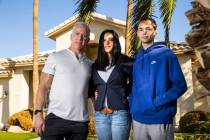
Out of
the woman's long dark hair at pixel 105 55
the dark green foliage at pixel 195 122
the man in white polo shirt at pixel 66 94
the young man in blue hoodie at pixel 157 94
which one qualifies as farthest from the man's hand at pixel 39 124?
the dark green foliage at pixel 195 122

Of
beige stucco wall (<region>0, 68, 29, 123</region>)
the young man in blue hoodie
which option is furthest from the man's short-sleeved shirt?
beige stucco wall (<region>0, 68, 29, 123</region>)

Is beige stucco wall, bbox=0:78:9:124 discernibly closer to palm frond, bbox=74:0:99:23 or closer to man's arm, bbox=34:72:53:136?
palm frond, bbox=74:0:99:23

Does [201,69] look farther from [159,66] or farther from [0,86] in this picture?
[0,86]

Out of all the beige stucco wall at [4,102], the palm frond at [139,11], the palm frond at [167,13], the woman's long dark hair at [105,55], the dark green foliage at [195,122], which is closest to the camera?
the woman's long dark hair at [105,55]

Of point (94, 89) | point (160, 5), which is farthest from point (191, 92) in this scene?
point (94, 89)

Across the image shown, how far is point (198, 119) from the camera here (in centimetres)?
1508

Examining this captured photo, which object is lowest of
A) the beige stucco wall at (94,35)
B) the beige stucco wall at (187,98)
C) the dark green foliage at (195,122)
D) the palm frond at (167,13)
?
the dark green foliage at (195,122)

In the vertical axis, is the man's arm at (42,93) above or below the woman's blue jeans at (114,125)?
above

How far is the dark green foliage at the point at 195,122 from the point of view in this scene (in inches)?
568

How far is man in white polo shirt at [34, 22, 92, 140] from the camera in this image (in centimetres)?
405

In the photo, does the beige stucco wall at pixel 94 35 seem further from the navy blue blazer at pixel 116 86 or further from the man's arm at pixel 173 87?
the man's arm at pixel 173 87

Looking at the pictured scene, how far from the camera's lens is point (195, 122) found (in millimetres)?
14727

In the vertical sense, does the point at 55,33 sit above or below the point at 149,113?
above

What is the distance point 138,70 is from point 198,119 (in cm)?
1164
